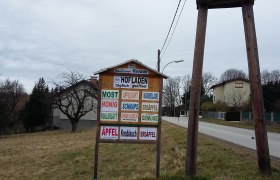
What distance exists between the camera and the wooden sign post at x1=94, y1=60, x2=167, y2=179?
10617 millimetres

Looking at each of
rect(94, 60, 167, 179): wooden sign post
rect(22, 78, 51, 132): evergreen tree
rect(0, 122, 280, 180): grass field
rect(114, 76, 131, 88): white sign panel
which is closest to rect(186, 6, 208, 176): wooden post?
rect(0, 122, 280, 180): grass field

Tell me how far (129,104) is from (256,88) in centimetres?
323

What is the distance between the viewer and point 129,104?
10.7 meters

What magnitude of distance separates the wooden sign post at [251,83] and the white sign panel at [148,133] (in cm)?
139

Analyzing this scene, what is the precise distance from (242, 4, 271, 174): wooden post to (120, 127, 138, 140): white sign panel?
10.1 ft

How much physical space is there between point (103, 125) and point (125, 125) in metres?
0.57

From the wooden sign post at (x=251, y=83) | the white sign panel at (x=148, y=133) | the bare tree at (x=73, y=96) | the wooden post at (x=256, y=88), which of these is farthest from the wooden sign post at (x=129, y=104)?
the bare tree at (x=73, y=96)

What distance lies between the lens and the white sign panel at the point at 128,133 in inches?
420

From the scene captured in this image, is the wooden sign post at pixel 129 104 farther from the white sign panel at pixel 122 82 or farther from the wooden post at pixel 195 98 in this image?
the wooden post at pixel 195 98

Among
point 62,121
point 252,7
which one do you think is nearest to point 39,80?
point 62,121

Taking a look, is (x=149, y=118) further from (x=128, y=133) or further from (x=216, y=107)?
(x=216, y=107)

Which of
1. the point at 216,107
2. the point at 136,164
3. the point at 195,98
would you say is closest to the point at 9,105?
the point at 216,107

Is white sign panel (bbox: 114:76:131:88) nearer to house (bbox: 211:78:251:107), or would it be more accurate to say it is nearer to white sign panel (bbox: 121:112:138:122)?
white sign panel (bbox: 121:112:138:122)

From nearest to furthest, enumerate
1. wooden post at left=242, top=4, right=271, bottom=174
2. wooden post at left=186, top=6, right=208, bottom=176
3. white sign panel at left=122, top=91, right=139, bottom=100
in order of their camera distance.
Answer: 1. wooden post at left=242, top=4, right=271, bottom=174
2. wooden post at left=186, top=6, right=208, bottom=176
3. white sign panel at left=122, top=91, right=139, bottom=100
